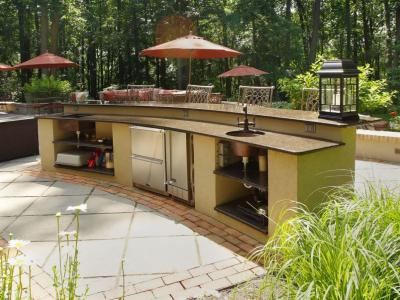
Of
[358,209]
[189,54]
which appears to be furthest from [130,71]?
[358,209]

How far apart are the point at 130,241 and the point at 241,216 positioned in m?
1.10

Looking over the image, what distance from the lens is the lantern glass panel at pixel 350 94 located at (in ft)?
13.4

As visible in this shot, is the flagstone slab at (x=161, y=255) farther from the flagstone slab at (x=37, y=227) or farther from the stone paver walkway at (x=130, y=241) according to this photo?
the flagstone slab at (x=37, y=227)

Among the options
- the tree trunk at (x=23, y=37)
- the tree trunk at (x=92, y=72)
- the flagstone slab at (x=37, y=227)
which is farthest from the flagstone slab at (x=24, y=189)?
the tree trunk at (x=92, y=72)

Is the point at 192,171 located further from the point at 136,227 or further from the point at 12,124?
the point at 12,124

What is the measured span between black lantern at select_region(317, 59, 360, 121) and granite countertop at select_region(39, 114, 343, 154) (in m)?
0.34

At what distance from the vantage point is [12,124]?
316 inches

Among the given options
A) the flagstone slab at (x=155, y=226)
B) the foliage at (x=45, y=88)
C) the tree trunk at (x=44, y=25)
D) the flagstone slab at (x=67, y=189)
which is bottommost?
the flagstone slab at (x=155, y=226)

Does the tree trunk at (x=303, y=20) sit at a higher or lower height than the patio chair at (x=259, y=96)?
higher

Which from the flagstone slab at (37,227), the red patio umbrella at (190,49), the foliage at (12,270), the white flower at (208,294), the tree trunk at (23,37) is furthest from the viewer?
the tree trunk at (23,37)

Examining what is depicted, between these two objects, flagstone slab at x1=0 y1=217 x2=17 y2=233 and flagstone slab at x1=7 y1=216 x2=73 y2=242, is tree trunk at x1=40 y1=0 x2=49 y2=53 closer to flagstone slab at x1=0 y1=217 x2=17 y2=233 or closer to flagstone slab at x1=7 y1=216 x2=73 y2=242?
flagstone slab at x1=0 y1=217 x2=17 y2=233

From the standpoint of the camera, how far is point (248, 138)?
4219 mm

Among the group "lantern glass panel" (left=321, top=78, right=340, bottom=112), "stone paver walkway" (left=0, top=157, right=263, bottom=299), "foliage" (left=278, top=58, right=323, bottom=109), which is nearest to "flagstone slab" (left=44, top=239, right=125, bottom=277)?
"stone paver walkway" (left=0, top=157, right=263, bottom=299)

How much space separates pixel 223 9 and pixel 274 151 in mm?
14998
